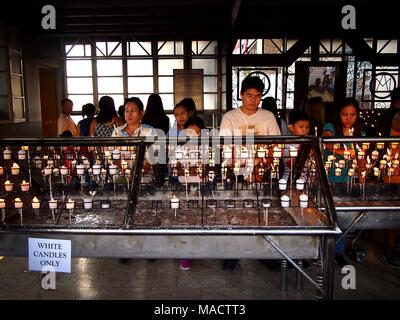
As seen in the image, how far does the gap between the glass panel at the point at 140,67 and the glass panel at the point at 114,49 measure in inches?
17.0

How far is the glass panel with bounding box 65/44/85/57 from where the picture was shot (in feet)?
38.0

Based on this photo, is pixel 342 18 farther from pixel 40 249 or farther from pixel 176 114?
pixel 40 249

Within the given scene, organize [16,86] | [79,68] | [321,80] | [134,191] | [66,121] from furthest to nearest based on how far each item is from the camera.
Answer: [79,68], [321,80], [16,86], [66,121], [134,191]

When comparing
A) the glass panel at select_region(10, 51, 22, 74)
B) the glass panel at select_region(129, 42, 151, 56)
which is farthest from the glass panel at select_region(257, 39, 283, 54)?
the glass panel at select_region(10, 51, 22, 74)

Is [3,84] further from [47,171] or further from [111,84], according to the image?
[47,171]

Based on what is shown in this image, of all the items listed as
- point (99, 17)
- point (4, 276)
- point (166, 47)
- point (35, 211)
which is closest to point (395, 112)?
point (35, 211)

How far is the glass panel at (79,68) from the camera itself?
38.4 feet

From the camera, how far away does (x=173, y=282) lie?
395 centimetres

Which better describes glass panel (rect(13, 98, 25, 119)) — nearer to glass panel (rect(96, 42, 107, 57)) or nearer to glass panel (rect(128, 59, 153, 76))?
glass panel (rect(96, 42, 107, 57))

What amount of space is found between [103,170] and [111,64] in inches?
354

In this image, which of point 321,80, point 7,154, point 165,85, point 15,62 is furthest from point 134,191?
point 165,85

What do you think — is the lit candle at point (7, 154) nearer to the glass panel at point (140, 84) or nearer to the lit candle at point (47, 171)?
the lit candle at point (47, 171)

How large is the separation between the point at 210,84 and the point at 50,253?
1000 cm

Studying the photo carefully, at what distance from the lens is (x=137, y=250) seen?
2.44 meters
